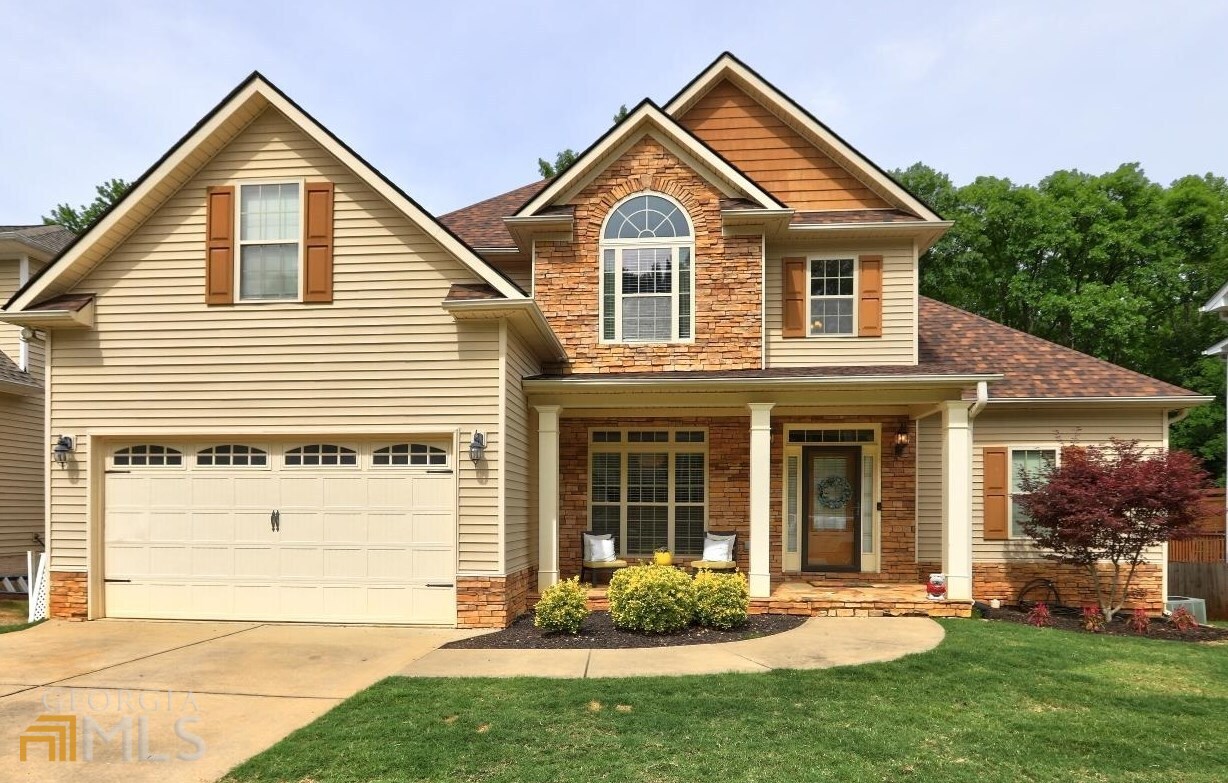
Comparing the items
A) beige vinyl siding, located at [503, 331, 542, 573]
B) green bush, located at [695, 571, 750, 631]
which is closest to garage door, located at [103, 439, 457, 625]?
beige vinyl siding, located at [503, 331, 542, 573]

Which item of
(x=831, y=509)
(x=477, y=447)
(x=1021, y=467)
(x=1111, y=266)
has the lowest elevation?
(x=831, y=509)

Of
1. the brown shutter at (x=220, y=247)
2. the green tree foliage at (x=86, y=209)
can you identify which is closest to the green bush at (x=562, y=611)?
the brown shutter at (x=220, y=247)

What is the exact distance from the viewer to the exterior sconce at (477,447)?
959 centimetres

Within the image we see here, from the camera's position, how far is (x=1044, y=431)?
495 inches

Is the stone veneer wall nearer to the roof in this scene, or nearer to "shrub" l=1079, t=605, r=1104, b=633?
"shrub" l=1079, t=605, r=1104, b=633

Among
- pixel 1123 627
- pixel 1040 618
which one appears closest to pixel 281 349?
pixel 1040 618

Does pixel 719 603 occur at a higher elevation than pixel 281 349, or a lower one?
lower

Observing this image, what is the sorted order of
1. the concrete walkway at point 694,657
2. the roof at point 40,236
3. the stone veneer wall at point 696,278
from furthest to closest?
the roof at point 40,236 → the stone veneer wall at point 696,278 → the concrete walkway at point 694,657

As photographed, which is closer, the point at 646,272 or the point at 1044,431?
the point at 646,272

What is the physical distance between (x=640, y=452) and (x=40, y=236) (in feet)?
41.2

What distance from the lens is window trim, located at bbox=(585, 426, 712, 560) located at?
42.0 feet

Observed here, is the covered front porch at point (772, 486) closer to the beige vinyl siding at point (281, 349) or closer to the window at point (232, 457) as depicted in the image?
the beige vinyl siding at point (281, 349)

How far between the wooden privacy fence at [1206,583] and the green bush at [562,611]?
34.9 ft

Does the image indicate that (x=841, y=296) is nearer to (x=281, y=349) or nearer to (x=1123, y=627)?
(x=1123, y=627)
